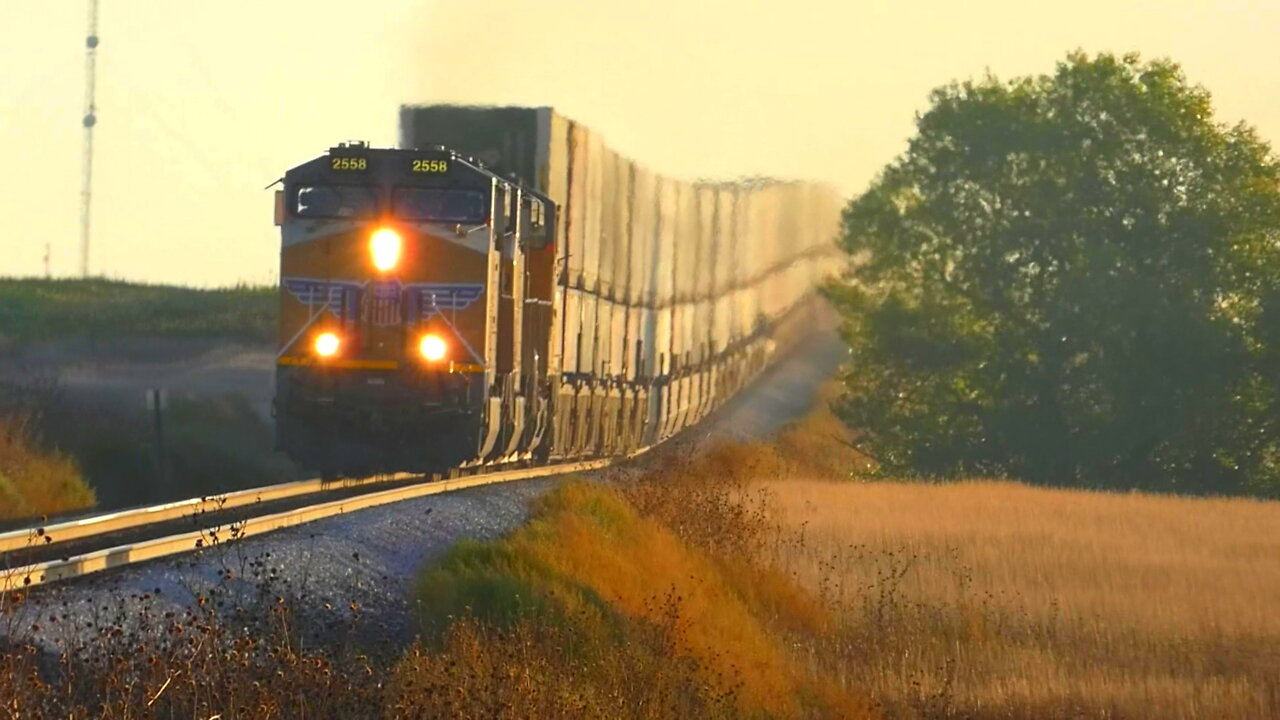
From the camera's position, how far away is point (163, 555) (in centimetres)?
1380

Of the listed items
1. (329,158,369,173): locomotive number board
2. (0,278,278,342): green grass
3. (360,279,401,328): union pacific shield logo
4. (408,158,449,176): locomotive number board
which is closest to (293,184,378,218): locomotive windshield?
(329,158,369,173): locomotive number board

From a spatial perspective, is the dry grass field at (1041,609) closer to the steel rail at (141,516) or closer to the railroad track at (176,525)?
the railroad track at (176,525)

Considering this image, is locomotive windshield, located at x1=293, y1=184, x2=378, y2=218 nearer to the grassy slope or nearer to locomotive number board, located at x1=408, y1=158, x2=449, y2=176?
locomotive number board, located at x1=408, y1=158, x2=449, y2=176

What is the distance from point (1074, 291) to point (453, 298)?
84.3 ft

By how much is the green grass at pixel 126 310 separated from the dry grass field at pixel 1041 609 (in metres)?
23.6

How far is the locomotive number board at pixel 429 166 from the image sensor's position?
903 inches

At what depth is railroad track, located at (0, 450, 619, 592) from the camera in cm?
1252

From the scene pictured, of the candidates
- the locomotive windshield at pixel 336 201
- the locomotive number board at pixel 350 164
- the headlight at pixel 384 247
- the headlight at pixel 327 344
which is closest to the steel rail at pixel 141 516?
the headlight at pixel 327 344

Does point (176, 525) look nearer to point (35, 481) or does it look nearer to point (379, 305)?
point (379, 305)

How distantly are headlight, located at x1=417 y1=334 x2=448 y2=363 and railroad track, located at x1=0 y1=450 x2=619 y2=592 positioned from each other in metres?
1.39

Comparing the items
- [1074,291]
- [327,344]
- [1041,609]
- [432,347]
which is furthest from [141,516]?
[1074,291]

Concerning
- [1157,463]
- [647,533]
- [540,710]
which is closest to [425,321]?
[647,533]

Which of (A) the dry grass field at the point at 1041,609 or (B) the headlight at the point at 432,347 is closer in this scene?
Result: (A) the dry grass field at the point at 1041,609

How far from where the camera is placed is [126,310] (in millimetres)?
52750
